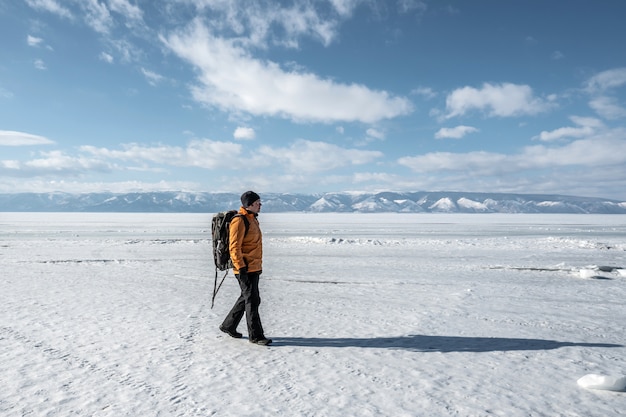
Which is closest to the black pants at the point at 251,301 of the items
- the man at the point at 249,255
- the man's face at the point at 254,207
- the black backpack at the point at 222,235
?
the man at the point at 249,255

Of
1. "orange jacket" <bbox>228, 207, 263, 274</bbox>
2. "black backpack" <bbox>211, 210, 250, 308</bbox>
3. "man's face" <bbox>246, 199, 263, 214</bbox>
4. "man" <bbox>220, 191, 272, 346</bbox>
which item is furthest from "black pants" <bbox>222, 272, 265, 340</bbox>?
"man's face" <bbox>246, 199, 263, 214</bbox>

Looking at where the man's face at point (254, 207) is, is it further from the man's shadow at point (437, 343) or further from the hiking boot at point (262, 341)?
the man's shadow at point (437, 343)

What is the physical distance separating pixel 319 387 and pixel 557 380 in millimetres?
2379

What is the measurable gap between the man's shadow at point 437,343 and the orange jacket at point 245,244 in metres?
1.16

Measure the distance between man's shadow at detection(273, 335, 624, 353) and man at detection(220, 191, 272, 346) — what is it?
0.46 m

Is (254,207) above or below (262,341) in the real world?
above

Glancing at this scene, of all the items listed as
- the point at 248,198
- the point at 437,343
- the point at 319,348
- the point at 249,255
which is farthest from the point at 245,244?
the point at 437,343

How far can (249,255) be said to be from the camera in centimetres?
498

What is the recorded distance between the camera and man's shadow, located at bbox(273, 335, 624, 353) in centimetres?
512

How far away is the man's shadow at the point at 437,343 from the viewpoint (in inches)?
202

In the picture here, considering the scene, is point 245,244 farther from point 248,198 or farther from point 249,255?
point 248,198

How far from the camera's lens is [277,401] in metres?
3.56

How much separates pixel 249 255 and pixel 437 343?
8.90 ft

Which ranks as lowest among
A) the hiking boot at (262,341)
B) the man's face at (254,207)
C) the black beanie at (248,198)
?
the hiking boot at (262,341)
